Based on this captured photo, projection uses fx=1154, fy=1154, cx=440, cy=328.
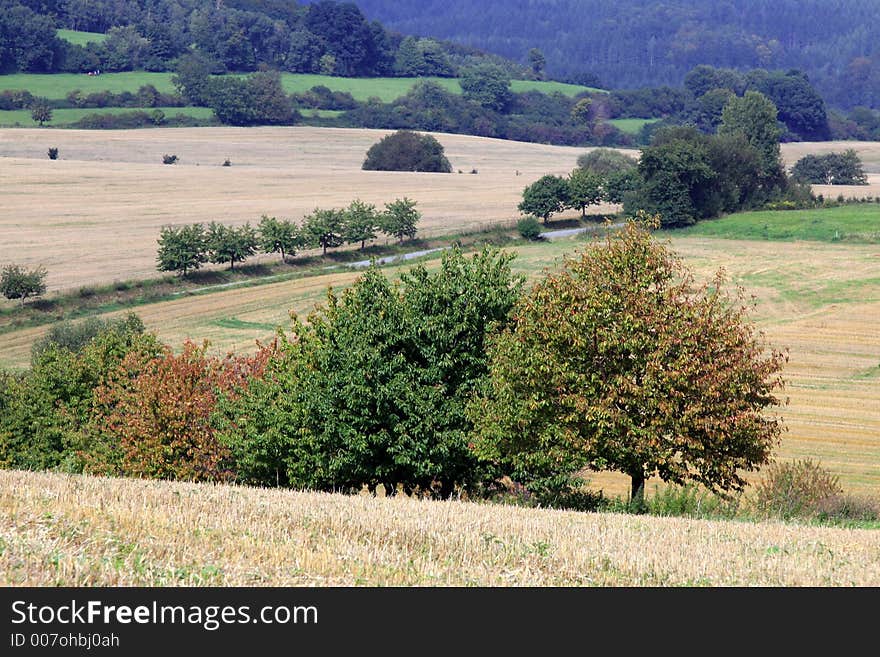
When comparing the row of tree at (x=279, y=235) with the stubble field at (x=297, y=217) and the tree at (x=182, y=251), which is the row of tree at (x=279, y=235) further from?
the stubble field at (x=297, y=217)

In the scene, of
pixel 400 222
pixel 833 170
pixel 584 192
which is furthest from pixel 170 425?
pixel 833 170

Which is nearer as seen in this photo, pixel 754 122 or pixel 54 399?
pixel 54 399

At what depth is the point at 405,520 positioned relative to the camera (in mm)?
19344

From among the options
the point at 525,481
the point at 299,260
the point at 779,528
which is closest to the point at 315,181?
the point at 299,260

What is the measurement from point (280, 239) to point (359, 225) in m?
9.96

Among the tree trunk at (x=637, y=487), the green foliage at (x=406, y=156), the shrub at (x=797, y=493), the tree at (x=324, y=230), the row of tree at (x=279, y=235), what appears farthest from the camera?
the green foliage at (x=406, y=156)

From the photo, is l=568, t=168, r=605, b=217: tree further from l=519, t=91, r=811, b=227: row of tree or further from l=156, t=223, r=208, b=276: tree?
l=156, t=223, r=208, b=276: tree

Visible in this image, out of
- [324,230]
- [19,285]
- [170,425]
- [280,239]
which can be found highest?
[324,230]

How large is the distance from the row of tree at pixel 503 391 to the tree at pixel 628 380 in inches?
2.0

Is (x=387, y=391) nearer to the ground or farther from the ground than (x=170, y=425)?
farther from the ground

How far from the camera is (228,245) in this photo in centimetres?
9819

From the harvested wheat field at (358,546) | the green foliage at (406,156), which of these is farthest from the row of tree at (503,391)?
the green foliage at (406,156)

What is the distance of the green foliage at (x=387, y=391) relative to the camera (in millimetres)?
32906

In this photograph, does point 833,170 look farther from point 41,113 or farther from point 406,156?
point 41,113
